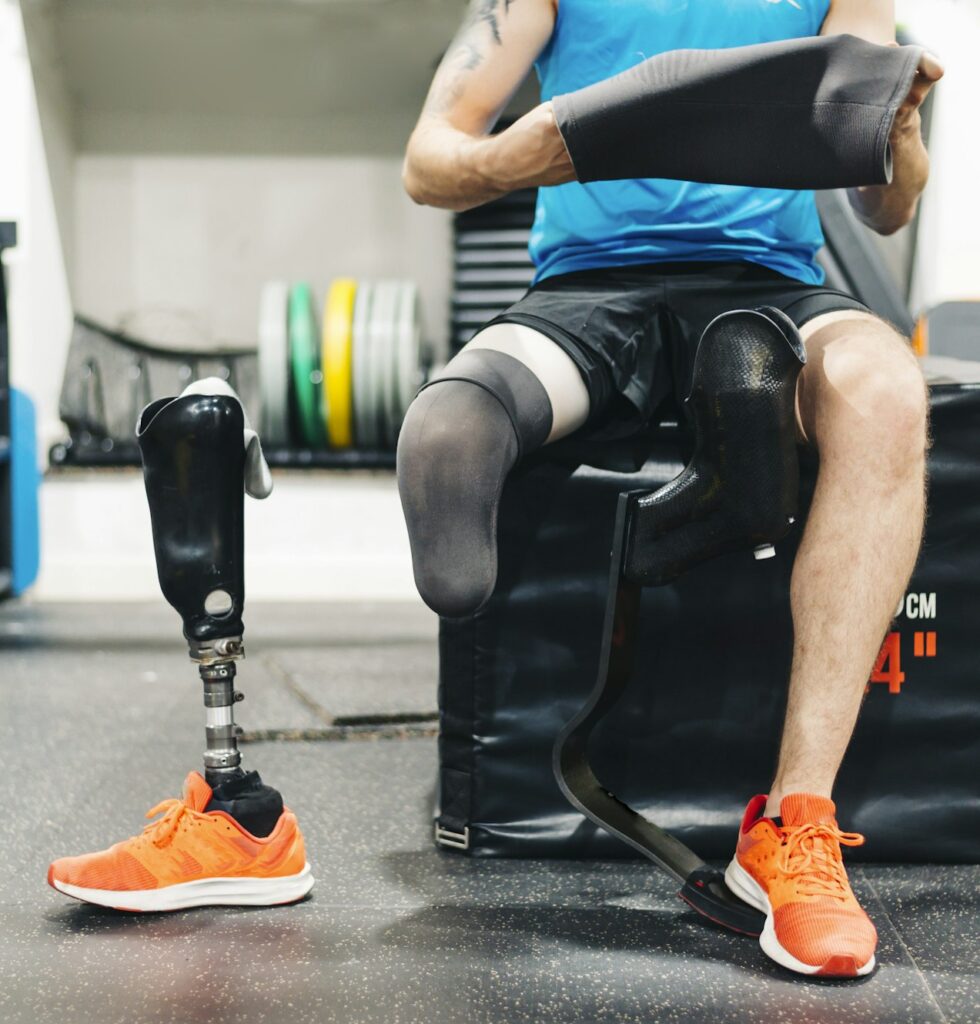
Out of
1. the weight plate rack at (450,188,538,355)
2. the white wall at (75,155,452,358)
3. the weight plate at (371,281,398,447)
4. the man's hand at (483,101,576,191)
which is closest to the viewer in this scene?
the man's hand at (483,101,576,191)

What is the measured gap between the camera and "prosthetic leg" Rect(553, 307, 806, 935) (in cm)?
111

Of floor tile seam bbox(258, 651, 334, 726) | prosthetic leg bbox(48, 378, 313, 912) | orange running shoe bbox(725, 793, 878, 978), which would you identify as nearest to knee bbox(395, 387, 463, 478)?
prosthetic leg bbox(48, 378, 313, 912)

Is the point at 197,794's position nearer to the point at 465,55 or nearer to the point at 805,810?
the point at 805,810

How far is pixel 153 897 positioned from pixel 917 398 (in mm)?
918

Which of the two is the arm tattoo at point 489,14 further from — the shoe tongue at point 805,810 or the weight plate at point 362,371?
the weight plate at point 362,371

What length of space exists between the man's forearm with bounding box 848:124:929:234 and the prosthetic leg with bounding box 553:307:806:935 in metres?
0.27

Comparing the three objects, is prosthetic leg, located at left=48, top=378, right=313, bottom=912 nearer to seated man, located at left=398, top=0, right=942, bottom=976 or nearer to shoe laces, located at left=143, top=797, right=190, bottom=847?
shoe laces, located at left=143, top=797, right=190, bottom=847

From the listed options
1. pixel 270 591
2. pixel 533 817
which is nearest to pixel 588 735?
pixel 533 817

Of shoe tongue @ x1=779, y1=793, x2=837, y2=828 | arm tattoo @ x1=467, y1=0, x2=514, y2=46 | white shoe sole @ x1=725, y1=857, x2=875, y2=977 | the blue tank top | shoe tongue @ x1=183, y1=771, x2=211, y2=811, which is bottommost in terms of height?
white shoe sole @ x1=725, y1=857, x2=875, y2=977

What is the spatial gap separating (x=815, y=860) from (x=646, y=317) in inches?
24.2

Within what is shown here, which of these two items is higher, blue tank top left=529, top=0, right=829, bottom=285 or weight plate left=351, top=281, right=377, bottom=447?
blue tank top left=529, top=0, right=829, bottom=285

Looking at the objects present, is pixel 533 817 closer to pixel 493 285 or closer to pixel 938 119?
pixel 493 285

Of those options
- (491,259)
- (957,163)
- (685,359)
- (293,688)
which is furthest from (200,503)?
(957,163)

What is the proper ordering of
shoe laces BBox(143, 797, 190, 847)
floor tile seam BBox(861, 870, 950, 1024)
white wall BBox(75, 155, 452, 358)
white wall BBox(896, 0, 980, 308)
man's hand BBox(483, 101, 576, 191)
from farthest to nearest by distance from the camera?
white wall BBox(75, 155, 452, 358) < white wall BBox(896, 0, 980, 308) < shoe laces BBox(143, 797, 190, 847) < man's hand BBox(483, 101, 576, 191) < floor tile seam BBox(861, 870, 950, 1024)
